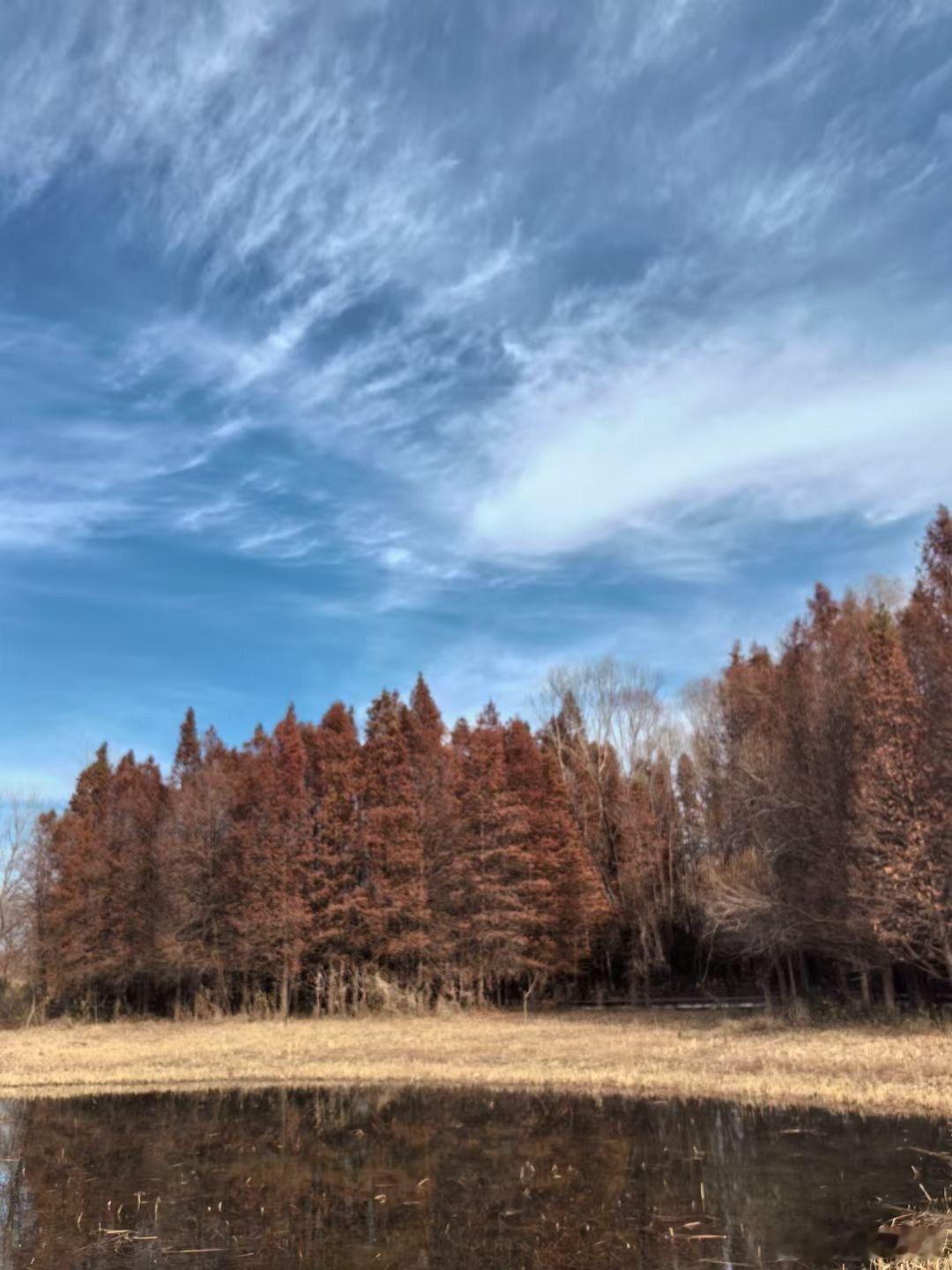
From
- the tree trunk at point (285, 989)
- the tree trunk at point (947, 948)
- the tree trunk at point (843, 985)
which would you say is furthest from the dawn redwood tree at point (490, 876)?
the tree trunk at point (947, 948)

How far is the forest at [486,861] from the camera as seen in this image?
3266cm

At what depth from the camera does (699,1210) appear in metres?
10.6

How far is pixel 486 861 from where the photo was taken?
44656 mm

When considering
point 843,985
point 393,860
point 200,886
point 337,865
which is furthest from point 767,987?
point 200,886

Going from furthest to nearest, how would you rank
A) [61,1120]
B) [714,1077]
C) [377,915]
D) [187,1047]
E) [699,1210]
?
[377,915], [187,1047], [714,1077], [61,1120], [699,1210]

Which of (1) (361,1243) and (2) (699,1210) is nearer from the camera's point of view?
(1) (361,1243)

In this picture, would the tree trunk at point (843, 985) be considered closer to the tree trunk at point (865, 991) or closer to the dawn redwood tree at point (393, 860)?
the tree trunk at point (865, 991)

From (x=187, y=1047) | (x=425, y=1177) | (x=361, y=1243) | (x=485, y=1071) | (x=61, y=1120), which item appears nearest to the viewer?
(x=361, y=1243)

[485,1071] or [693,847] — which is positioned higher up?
[693,847]

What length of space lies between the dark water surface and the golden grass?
6.22 ft

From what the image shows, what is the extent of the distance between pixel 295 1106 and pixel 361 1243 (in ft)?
33.5

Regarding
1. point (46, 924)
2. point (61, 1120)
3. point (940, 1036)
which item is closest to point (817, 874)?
point (940, 1036)

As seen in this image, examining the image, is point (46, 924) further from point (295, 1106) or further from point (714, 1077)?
point (714, 1077)

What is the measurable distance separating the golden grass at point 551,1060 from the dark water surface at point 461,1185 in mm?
1896
